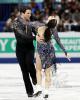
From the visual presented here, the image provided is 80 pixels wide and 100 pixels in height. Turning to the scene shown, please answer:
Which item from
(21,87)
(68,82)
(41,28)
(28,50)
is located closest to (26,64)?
(28,50)

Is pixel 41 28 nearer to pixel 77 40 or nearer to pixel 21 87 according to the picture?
pixel 21 87

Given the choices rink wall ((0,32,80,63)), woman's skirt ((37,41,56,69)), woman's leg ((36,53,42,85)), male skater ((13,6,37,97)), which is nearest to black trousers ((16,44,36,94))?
male skater ((13,6,37,97))

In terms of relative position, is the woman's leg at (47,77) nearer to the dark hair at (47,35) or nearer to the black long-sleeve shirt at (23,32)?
the dark hair at (47,35)

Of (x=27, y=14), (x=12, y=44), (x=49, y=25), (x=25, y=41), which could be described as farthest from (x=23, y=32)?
(x=12, y=44)

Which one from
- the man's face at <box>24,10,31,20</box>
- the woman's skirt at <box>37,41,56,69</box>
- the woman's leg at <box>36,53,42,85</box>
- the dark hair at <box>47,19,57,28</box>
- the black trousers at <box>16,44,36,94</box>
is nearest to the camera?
the dark hair at <box>47,19,57,28</box>

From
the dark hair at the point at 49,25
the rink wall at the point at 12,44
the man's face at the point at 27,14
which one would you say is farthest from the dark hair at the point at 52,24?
the rink wall at the point at 12,44

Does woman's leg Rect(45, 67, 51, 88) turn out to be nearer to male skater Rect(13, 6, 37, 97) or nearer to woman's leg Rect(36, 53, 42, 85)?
woman's leg Rect(36, 53, 42, 85)

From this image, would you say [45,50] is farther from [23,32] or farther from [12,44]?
[12,44]

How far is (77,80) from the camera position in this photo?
11.8 meters

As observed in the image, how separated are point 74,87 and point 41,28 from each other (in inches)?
97.8

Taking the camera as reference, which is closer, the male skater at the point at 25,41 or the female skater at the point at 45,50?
the female skater at the point at 45,50

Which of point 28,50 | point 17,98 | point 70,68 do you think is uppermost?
point 28,50

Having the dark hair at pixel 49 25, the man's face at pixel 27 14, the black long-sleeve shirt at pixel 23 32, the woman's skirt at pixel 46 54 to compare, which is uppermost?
the man's face at pixel 27 14

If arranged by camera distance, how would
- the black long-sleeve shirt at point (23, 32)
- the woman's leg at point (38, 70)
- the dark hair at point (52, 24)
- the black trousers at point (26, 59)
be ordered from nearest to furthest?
the dark hair at point (52, 24) < the woman's leg at point (38, 70) < the black long-sleeve shirt at point (23, 32) < the black trousers at point (26, 59)
